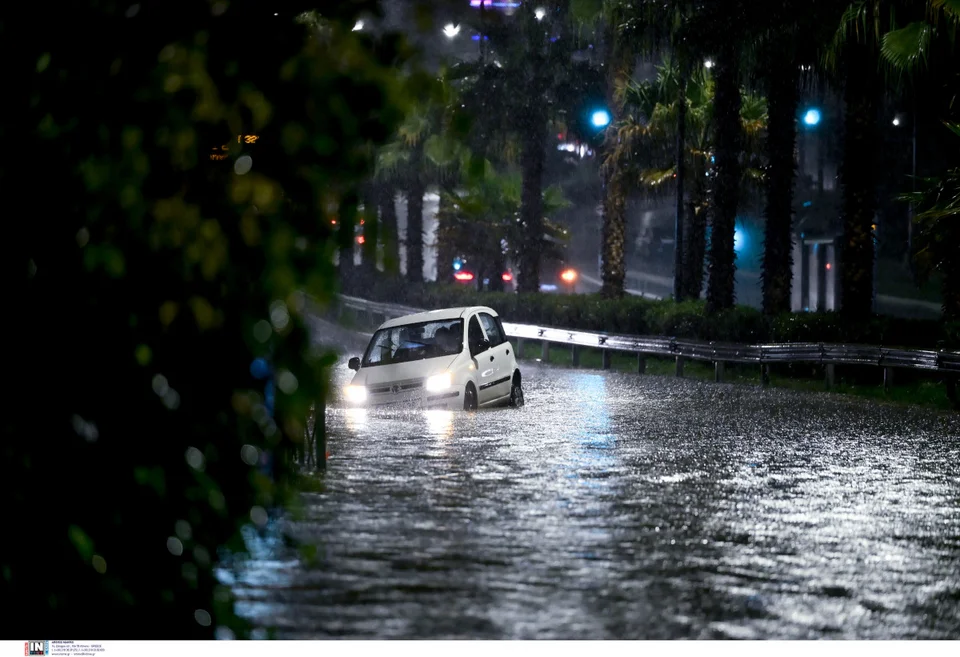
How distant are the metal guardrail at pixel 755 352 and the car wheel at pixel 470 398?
7218mm

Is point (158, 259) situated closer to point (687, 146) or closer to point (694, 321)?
point (694, 321)

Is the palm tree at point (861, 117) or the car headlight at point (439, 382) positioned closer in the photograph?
the car headlight at point (439, 382)

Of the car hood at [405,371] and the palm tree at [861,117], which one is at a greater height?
the palm tree at [861,117]

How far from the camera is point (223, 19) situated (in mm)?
5699

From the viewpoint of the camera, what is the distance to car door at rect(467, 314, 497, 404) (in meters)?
22.3

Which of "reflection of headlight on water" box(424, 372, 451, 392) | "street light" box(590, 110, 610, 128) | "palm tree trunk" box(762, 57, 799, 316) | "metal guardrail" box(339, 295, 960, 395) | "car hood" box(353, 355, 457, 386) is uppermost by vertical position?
"street light" box(590, 110, 610, 128)

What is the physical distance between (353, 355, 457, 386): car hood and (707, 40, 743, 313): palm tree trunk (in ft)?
48.0

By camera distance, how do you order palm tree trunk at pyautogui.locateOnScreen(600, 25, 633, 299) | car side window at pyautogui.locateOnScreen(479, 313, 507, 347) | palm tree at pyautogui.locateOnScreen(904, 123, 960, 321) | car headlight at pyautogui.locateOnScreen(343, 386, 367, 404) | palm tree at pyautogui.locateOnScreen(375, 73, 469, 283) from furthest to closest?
palm tree at pyautogui.locateOnScreen(375, 73, 469, 283) < palm tree trunk at pyautogui.locateOnScreen(600, 25, 633, 299) < palm tree at pyautogui.locateOnScreen(904, 123, 960, 321) < car side window at pyautogui.locateOnScreen(479, 313, 507, 347) < car headlight at pyautogui.locateOnScreen(343, 386, 367, 404)

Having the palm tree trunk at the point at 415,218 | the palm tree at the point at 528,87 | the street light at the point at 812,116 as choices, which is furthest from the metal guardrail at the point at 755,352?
the palm tree trunk at the point at 415,218

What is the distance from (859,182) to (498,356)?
1104 centimetres

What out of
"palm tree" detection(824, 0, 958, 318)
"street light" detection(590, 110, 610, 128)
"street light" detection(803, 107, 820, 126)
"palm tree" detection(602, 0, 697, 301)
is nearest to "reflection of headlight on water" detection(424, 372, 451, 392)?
"palm tree" detection(824, 0, 958, 318)

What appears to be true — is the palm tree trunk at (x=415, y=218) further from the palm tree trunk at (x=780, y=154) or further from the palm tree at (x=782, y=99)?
the palm tree trunk at (x=780, y=154)

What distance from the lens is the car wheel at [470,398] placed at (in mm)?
22016

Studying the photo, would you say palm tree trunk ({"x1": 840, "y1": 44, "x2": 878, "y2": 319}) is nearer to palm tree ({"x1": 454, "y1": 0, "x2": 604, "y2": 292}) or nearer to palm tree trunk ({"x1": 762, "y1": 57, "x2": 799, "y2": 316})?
palm tree trunk ({"x1": 762, "y1": 57, "x2": 799, "y2": 316})
